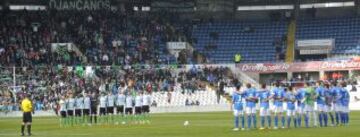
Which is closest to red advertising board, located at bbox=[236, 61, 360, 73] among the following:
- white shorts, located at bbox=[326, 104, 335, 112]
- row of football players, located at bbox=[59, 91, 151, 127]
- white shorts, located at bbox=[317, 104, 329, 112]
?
row of football players, located at bbox=[59, 91, 151, 127]

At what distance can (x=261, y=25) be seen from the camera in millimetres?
98750

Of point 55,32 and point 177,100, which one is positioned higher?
point 55,32

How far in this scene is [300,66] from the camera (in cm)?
8794

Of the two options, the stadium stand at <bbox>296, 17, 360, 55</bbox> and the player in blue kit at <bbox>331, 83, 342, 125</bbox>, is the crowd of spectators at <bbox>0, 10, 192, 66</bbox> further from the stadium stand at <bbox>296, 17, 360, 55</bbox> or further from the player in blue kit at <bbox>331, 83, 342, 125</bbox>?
the player in blue kit at <bbox>331, 83, 342, 125</bbox>

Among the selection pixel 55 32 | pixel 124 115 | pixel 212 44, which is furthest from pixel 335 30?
pixel 124 115

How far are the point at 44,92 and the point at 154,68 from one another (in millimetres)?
12654

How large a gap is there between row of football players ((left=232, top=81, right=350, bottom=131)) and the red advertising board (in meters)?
40.2

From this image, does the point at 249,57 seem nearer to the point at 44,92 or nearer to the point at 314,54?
the point at 314,54

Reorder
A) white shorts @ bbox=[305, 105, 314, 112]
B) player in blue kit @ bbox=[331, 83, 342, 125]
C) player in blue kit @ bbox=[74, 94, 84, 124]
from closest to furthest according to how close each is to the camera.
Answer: white shorts @ bbox=[305, 105, 314, 112], player in blue kit @ bbox=[331, 83, 342, 125], player in blue kit @ bbox=[74, 94, 84, 124]

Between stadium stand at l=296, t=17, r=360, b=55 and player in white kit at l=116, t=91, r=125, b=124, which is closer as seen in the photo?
player in white kit at l=116, t=91, r=125, b=124

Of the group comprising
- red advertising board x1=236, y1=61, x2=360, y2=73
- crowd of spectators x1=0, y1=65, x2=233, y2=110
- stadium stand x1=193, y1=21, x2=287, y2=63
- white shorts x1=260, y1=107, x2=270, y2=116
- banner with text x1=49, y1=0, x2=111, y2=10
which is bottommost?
white shorts x1=260, y1=107, x2=270, y2=116

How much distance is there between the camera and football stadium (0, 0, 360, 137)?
79.4m

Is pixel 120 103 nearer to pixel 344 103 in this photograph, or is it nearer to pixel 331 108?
pixel 331 108

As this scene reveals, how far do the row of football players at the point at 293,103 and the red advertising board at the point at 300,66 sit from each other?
40.2 meters
